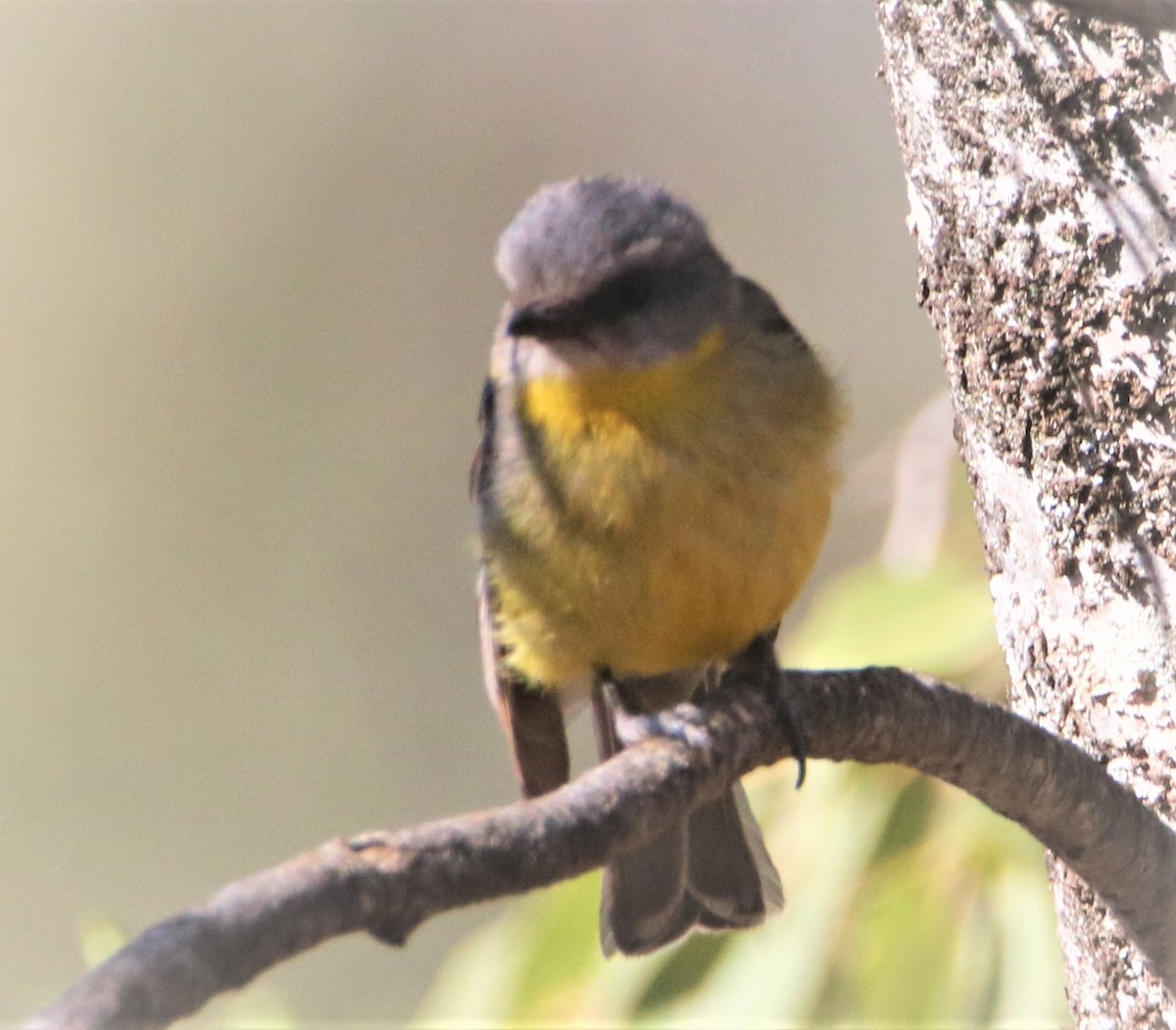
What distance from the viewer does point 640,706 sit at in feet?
9.55

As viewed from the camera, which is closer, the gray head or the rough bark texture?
the rough bark texture

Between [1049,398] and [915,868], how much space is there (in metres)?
1.11

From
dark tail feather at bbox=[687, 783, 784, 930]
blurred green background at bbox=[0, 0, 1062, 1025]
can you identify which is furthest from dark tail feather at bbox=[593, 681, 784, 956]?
blurred green background at bbox=[0, 0, 1062, 1025]

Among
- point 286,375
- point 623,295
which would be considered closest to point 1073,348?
point 623,295

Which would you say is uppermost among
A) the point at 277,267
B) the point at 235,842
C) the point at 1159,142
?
the point at 277,267

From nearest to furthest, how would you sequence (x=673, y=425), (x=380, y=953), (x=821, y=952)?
(x=673, y=425) < (x=821, y=952) < (x=380, y=953)

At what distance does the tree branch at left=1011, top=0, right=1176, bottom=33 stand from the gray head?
1146mm

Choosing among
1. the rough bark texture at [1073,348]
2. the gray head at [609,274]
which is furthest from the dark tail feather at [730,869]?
the gray head at [609,274]

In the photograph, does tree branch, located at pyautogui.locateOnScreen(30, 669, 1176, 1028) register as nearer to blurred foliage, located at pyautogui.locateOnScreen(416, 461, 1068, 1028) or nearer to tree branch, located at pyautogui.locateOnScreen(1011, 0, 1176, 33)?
blurred foliage, located at pyautogui.locateOnScreen(416, 461, 1068, 1028)

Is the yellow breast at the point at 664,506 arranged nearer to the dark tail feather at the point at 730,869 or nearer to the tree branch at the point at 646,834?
the tree branch at the point at 646,834

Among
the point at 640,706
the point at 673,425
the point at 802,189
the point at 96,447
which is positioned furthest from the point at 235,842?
the point at 673,425

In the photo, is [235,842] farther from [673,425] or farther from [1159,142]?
[1159,142]

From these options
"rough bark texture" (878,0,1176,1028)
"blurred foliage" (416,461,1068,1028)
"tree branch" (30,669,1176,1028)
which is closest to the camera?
"tree branch" (30,669,1176,1028)

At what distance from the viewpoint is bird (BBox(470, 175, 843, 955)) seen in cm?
243
